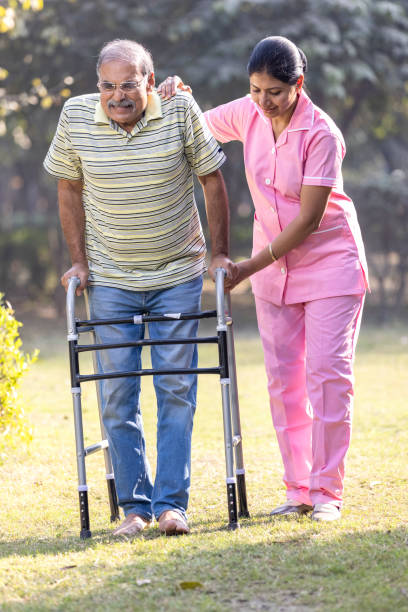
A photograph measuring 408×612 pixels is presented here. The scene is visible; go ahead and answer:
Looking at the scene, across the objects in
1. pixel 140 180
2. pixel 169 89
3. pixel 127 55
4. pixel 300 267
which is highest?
pixel 127 55

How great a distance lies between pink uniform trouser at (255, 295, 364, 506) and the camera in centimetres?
429

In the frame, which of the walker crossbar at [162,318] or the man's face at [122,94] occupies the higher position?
the man's face at [122,94]

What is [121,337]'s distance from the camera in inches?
167

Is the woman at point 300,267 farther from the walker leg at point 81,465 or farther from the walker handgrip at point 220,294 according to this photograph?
the walker leg at point 81,465

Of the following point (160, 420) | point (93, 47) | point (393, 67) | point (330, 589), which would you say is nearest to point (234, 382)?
point (160, 420)

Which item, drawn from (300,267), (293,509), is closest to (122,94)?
(300,267)

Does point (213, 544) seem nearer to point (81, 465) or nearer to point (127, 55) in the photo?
point (81, 465)

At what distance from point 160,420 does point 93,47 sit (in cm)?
1037

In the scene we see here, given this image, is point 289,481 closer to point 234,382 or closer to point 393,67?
point 234,382

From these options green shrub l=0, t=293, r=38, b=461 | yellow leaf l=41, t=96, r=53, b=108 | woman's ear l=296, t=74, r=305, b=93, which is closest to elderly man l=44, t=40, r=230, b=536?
woman's ear l=296, t=74, r=305, b=93

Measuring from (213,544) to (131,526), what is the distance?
45cm

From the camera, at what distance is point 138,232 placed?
4164mm

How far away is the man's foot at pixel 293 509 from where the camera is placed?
14.9 feet

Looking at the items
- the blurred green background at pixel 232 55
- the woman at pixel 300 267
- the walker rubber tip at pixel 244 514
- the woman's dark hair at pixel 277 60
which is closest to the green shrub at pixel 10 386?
the walker rubber tip at pixel 244 514
